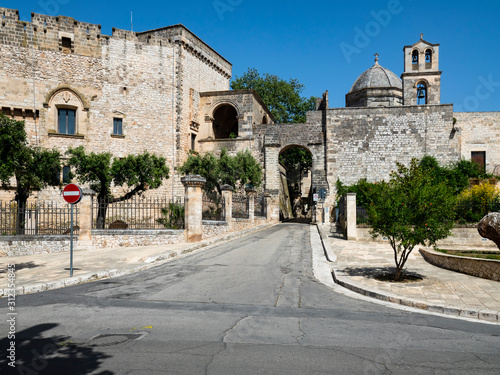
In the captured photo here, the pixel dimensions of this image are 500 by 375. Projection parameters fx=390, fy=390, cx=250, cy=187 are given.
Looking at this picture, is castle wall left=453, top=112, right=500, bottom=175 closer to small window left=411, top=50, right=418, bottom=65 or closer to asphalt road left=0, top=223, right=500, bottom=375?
small window left=411, top=50, right=418, bottom=65

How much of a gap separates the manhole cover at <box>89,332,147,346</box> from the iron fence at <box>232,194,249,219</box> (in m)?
16.8

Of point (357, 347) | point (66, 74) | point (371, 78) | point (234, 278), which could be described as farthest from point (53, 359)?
point (371, 78)

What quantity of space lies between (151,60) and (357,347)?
28.4 metres

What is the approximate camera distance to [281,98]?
164 ft

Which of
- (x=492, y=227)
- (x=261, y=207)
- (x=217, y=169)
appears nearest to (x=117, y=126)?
(x=217, y=169)

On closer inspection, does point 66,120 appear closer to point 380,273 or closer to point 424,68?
point 380,273

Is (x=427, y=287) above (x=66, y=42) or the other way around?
the other way around

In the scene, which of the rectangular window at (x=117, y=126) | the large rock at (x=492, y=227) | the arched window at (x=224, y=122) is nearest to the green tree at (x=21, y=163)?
the rectangular window at (x=117, y=126)

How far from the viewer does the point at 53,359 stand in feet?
13.1

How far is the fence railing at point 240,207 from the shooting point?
71.8ft

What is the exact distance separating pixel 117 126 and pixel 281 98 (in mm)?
26503

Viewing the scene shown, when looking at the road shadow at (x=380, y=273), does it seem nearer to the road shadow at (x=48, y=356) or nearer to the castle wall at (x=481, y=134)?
the road shadow at (x=48, y=356)

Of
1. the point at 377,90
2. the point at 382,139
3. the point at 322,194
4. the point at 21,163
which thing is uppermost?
the point at 377,90

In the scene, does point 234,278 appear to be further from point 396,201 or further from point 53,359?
point 53,359
